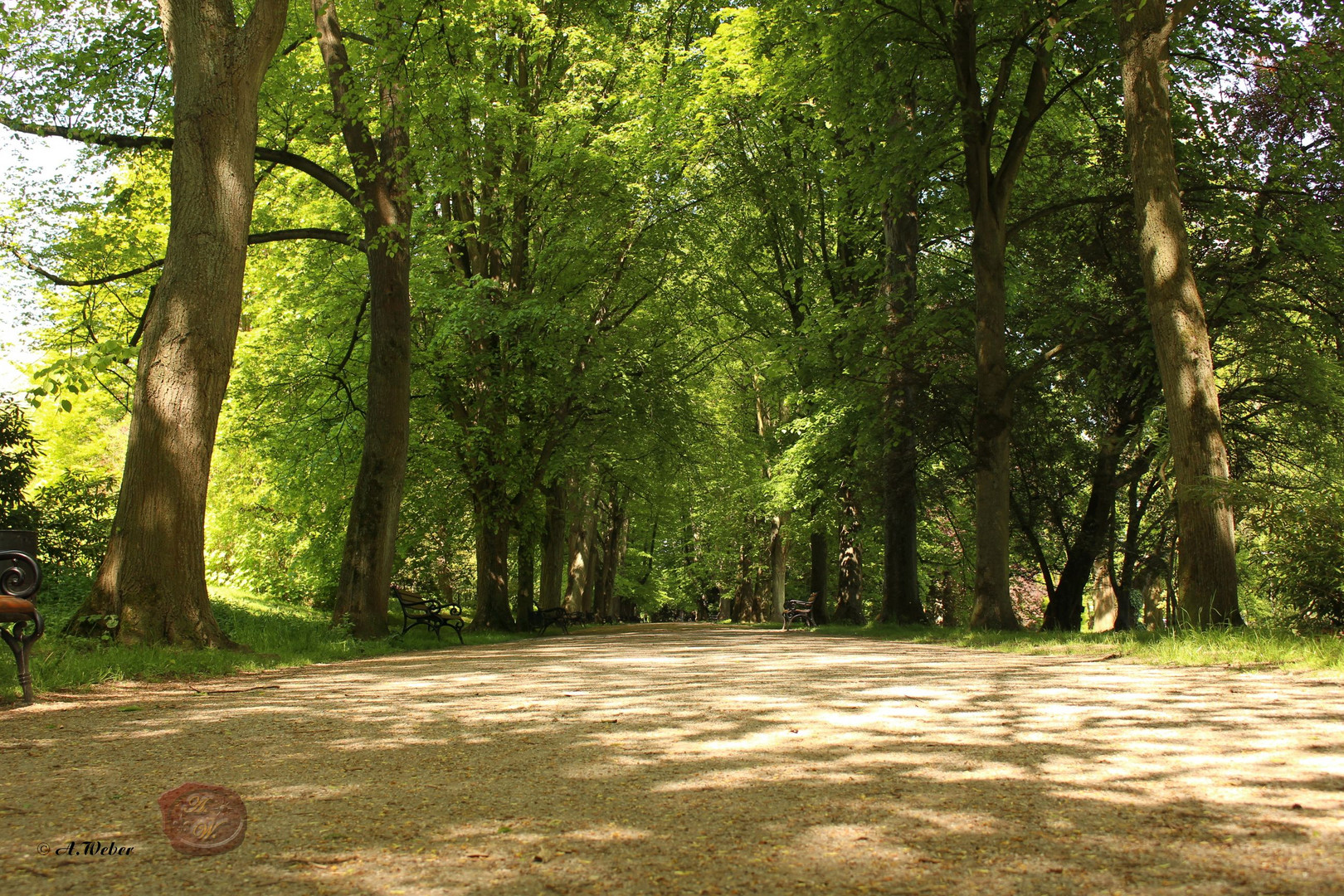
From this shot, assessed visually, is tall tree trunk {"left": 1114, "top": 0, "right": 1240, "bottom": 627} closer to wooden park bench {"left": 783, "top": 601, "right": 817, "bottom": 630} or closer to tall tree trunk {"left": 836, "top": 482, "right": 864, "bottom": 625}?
tall tree trunk {"left": 836, "top": 482, "right": 864, "bottom": 625}

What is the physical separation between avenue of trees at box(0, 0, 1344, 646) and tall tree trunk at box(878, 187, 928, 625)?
0.10 metres

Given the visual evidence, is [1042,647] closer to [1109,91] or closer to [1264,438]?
[1264,438]

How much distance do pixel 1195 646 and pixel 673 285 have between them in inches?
710

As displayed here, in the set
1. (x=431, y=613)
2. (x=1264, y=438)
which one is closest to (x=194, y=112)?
(x=431, y=613)

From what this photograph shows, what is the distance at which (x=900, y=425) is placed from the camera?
16.0 meters

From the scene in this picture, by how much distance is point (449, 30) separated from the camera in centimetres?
1288

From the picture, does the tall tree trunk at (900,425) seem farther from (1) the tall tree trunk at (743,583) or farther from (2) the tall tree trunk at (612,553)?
(1) the tall tree trunk at (743,583)

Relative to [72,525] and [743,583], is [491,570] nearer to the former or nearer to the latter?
[72,525]

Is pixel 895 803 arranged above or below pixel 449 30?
below

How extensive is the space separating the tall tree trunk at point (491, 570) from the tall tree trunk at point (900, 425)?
777 centimetres

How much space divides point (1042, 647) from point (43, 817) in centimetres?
950

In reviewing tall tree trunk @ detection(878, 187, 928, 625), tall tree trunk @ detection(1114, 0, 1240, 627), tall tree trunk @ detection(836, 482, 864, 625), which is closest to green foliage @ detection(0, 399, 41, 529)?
tall tree trunk @ detection(878, 187, 928, 625)

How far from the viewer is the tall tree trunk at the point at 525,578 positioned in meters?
20.5

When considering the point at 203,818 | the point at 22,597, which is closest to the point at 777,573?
the point at 22,597
